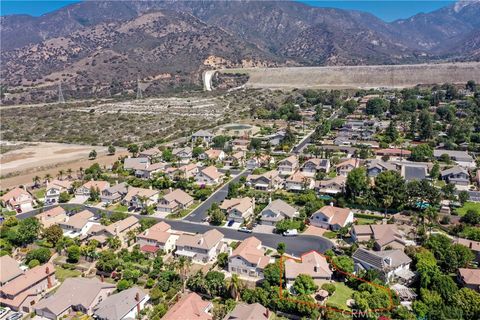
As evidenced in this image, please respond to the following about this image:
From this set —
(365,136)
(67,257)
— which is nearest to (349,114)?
(365,136)

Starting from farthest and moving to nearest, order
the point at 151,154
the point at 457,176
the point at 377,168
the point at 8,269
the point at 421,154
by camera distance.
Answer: the point at 151,154 → the point at 421,154 → the point at 377,168 → the point at 457,176 → the point at 8,269

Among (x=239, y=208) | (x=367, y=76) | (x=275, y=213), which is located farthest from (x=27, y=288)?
(x=367, y=76)

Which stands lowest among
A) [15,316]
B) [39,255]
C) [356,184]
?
[15,316]

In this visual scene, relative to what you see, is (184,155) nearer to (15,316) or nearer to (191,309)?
(15,316)

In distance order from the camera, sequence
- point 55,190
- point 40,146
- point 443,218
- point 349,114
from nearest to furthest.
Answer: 1. point 443,218
2. point 55,190
3. point 40,146
4. point 349,114

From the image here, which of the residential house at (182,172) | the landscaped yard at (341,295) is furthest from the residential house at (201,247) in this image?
the residential house at (182,172)

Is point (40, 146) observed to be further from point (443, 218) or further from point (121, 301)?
point (443, 218)

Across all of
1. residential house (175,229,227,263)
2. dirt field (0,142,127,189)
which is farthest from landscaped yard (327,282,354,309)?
dirt field (0,142,127,189)

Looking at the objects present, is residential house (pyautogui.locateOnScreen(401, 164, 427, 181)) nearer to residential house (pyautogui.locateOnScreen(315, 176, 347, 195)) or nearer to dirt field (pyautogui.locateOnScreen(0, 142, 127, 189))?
residential house (pyautogui.locateOnScreen(315, 176, 347, 195))
